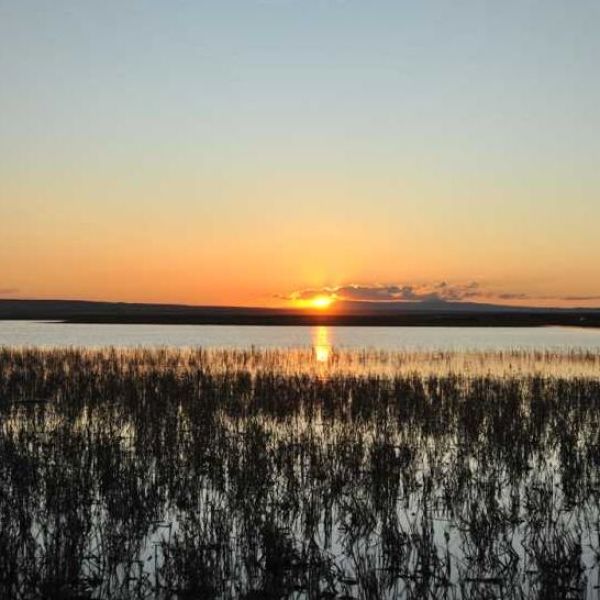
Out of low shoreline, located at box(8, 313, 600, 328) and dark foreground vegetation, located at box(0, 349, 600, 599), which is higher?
dark foreground vegetation, located at box(0, 349, 600, 599)

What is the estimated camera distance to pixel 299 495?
33.7 feet

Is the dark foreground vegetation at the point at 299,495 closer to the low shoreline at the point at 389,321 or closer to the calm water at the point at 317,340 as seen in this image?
the calm water at the point at 317,340

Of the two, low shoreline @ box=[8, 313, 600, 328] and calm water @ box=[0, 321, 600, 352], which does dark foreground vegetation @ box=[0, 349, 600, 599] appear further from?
low shoreline @ box=[8, 313, 600, 328]

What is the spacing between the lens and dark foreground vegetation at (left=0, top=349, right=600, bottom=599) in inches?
285

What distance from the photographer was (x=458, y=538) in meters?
8.70

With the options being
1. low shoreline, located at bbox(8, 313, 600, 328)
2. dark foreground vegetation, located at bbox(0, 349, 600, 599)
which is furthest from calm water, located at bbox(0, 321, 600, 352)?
low shoreline, located at bbox(8, 313, 600, 328)

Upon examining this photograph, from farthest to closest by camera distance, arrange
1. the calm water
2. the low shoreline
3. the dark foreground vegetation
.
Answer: the low shoreline < the calm water < the dark foreground vegetation

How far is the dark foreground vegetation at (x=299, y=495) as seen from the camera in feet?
23.8

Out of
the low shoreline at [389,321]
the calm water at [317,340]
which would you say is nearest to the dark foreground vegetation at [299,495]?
the calm water at [317,340]

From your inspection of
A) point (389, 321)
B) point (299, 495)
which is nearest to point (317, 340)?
point (299, 495)

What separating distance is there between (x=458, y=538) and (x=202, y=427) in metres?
7.41

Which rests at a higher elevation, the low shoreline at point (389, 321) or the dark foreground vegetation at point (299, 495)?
the dark foreground vegetation at point (299, 495)

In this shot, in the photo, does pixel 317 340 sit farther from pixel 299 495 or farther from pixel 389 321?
pixel 389 321

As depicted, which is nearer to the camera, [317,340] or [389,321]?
[317,340]
